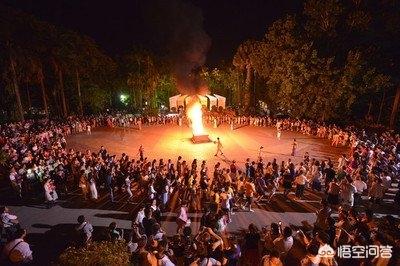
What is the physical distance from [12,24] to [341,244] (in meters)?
36.9

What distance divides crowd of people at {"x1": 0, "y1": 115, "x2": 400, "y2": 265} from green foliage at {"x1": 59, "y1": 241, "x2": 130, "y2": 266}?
439mm

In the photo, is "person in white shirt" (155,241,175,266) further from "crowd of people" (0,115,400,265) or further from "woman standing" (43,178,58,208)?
"woman standing" (43,178,58,208)

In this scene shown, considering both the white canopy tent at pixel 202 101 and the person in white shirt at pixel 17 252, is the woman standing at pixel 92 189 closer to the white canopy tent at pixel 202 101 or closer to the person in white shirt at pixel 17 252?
the person in white shirt at pixel 17 252

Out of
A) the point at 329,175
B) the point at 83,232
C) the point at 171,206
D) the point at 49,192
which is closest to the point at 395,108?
the point at 329,175

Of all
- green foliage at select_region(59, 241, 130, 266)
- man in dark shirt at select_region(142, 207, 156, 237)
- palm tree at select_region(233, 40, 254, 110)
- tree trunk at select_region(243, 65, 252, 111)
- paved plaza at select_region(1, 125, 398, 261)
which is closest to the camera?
green foliage at select_region(59, 241, 130, 266)

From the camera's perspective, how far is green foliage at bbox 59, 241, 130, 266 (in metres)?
6.83

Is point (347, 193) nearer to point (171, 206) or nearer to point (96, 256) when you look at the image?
point (171, 206)

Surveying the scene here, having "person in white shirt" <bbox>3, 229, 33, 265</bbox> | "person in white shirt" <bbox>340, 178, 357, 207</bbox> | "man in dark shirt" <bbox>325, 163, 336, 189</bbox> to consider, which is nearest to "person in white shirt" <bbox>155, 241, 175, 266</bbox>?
"person in white shirt" <bbox>3, 229, 33, 265</bbox>

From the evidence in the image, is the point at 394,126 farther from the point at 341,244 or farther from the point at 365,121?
the point at 341,244

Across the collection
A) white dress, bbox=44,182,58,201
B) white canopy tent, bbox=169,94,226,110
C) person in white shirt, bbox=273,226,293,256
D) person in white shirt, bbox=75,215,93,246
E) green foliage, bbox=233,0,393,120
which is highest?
green foliage, bbox=233,0,393,120

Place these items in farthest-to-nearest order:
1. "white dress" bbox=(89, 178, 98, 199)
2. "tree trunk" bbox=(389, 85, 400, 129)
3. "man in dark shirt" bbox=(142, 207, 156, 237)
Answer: "tree trunk" bbox=(389, 85, 400, 129)
"white dress" bbox=(89, 178, 98, 199)
"man in dark shirt" bbox=(142, 207, 156, 237)

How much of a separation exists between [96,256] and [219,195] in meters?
5.86

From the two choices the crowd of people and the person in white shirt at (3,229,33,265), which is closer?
the crowd of people

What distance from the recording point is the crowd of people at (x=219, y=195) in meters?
7.71
